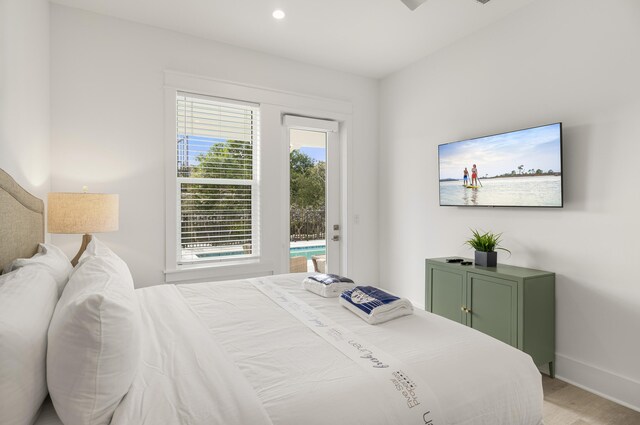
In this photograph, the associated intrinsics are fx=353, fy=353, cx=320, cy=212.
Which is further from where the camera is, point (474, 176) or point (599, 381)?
point (474, 176)

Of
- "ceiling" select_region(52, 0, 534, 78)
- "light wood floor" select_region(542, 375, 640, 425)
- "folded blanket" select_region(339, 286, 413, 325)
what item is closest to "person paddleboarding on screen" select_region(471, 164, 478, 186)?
"ceiling" select_region(52, 0, 534, 78)

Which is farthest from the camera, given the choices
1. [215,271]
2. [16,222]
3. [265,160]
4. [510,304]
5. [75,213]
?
[265,160]

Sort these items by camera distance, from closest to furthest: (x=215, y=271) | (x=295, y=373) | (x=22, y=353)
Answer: (x=22, y=353) < (x=295, y=373) < (x=215, y=271)

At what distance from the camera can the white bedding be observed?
1036 millimetres

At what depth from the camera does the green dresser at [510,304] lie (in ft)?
8.05

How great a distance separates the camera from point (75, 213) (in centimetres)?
236

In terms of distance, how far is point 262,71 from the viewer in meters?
3.63

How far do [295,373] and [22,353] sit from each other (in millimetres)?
765

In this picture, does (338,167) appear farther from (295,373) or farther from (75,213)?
(295,373)

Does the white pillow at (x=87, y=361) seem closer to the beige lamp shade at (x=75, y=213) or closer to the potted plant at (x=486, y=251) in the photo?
the beige lamp shade at (x=75, y=213)

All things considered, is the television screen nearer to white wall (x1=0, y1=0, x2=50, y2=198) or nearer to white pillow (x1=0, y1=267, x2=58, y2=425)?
white pillow (x1=0, y1=267, x2=58, y2=425)

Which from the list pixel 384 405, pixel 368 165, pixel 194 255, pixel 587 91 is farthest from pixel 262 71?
pixel 384 405

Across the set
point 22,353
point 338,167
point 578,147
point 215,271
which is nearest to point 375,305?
point 22,353

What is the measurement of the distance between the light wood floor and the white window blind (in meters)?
2.67
